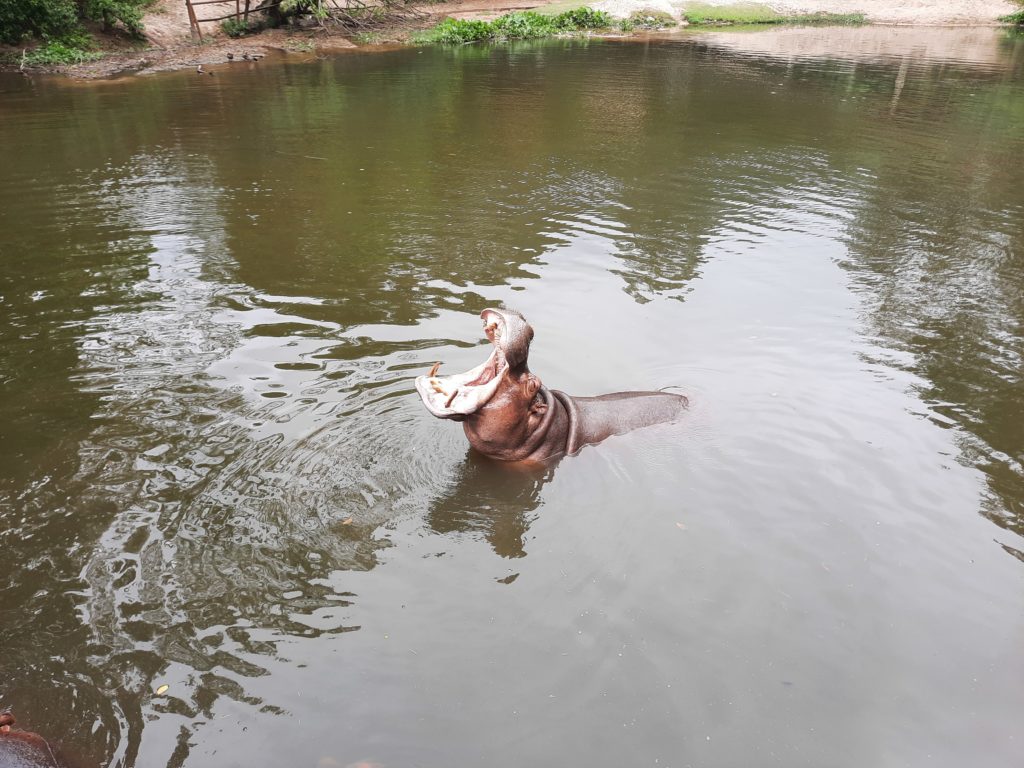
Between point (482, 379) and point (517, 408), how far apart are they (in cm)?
32

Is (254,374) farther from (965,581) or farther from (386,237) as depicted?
(965,581)

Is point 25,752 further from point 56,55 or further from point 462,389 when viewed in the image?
point 56,55

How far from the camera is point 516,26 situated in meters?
32.6

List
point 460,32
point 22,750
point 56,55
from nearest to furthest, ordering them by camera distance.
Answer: point 22,750
point 56,55
point 460,32

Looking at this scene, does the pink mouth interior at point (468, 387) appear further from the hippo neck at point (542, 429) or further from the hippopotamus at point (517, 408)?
the hippo neck at point (542, 429)

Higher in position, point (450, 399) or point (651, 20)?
point (651, 20)

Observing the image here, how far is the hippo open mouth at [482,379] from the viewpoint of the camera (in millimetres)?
4891

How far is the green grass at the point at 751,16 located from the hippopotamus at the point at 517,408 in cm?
3671

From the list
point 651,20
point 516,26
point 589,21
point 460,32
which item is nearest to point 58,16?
point 460,32

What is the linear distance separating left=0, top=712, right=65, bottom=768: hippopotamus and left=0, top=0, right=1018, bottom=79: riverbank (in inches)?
853

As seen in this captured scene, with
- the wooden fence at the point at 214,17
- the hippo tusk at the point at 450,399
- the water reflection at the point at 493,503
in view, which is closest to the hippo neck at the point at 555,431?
the water reflection at the point at 493,503

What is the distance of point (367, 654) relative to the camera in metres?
3.92

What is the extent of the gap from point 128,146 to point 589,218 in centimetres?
828

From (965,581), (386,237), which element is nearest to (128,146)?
(386,237)
